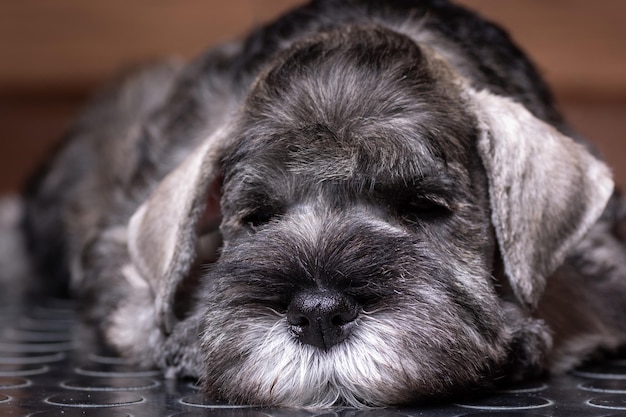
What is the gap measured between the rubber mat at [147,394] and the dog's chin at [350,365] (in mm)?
31

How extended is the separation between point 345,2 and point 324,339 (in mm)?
1265

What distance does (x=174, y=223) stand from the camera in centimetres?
238

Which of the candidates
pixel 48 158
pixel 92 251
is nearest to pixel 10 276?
pixel 48 158

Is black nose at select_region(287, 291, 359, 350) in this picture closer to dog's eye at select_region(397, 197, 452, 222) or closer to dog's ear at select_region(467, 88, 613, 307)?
dog's eye at select_region(397, 197, 452, 222)

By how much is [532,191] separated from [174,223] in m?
0.75

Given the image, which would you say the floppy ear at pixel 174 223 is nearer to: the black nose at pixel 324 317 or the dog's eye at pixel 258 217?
the dog's eye at pixel 258 217

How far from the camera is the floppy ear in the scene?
2344 mm

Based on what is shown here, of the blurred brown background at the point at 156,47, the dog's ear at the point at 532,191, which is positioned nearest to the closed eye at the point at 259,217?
the dog's ear at the point at 532,191

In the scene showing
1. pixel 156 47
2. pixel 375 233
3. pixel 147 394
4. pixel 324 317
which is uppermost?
pixel 156 47

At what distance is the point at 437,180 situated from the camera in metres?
2.12

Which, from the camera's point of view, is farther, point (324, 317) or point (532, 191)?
point (532, 191)

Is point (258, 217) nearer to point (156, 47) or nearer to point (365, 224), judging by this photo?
point (365, 224)

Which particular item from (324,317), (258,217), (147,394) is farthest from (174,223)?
(324,317)

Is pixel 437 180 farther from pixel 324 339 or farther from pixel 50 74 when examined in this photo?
pixel 50 74
